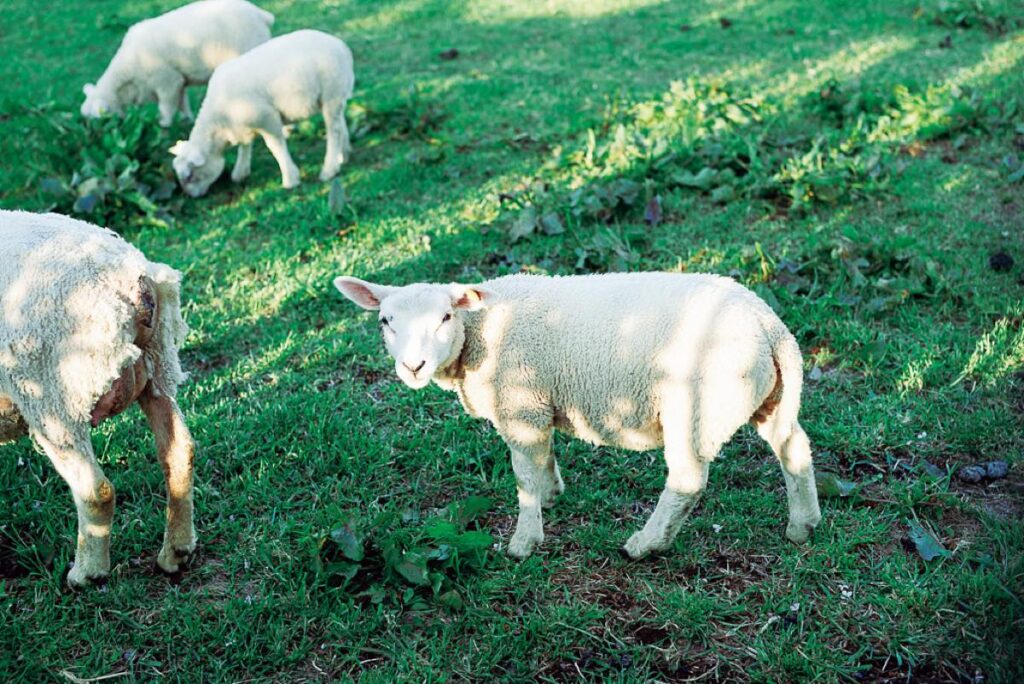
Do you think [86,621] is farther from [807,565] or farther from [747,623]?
[807,565]

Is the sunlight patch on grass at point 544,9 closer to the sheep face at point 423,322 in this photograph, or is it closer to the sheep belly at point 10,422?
the sheep face at point 423,322

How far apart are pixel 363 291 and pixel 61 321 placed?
3.72 ft

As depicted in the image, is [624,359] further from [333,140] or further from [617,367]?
[333,140]

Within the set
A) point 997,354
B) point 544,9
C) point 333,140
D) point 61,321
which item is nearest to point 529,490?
point 61,321

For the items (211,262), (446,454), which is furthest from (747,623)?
(211,262)

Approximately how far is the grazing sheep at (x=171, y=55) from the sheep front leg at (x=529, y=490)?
6.98 m

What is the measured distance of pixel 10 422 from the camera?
11.2 feet

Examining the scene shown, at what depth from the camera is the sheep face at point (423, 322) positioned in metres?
3.45

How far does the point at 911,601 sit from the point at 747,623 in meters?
0.62

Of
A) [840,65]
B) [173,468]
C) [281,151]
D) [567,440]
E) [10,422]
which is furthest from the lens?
[840,65]

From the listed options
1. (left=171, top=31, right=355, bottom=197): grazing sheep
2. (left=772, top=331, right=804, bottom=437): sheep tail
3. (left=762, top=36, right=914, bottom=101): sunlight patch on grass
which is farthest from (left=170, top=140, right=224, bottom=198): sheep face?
(left=772, top=331, right=804, bottom=437): sheep tail

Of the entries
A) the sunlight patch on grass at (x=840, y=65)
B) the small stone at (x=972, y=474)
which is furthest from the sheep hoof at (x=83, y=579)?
the sunlight patch on grass at (x=840, y=65)

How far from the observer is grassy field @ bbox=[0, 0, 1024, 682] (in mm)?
3391

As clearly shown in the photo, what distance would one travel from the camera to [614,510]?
13.5ft
